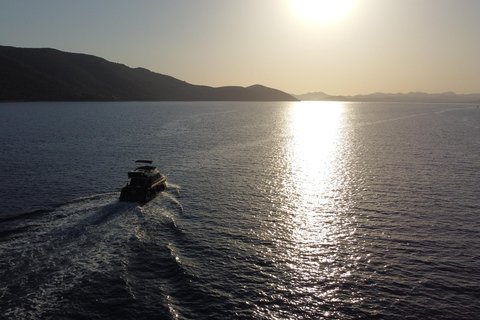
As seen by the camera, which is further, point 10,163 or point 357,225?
point 10,163

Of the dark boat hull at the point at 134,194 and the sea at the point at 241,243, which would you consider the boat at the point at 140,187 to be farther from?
the sea at the point at 241,243

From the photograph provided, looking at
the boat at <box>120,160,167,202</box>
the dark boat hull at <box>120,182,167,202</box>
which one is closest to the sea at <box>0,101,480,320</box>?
the dark boat hull at <box>120,182,167,202</box>

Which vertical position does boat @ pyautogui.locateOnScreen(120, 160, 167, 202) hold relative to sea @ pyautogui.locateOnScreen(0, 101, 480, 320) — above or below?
above

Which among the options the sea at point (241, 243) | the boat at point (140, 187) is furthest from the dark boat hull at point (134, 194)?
the sea at point (241, 243)

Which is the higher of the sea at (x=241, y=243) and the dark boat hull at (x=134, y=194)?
the dark boat hull at (x=134, y=194)

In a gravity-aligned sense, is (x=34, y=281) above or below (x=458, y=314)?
above

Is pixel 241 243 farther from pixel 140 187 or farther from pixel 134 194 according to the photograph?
pixel 134 194

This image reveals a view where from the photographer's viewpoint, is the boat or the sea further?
the boat

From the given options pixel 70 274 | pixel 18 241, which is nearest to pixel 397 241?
pixel 70 274

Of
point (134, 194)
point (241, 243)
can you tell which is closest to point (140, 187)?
point (134, 194)

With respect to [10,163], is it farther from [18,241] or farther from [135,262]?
[135,262]

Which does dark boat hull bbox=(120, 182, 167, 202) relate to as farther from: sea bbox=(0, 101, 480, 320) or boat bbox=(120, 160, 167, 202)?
sea bbox=(0, 101, 480, 320)
